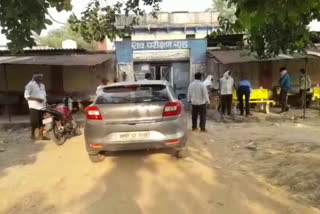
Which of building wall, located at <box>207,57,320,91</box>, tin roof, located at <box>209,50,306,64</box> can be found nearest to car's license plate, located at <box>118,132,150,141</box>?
tin roof, located at <box>209,50,306,64</box>

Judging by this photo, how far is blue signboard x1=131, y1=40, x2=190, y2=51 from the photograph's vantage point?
749 inches

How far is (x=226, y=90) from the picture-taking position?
14.6 meters

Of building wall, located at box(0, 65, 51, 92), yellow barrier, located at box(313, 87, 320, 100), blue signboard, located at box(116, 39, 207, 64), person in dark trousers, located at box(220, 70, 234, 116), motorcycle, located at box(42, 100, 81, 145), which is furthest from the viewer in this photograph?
building wall, located at box(0, 65, 51, 92)

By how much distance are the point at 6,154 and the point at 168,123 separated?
4.31 meters

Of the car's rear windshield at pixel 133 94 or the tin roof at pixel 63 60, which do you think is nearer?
the car's rear windshield at pixel 133 94

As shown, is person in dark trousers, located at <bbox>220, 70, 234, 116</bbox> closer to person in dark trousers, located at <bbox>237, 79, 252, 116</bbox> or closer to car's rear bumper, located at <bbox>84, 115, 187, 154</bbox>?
person in dark trousers, located at <bbox>237, 79, 252, 116</bbox>

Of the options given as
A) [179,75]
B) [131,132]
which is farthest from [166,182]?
[179,75]

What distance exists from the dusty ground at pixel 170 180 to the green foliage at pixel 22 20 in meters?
2.40

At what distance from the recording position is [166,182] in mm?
6223

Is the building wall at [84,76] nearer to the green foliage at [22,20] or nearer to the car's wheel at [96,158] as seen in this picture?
the car's wheel at [96,158]

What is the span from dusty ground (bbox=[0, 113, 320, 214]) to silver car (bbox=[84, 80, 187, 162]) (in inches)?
17.2

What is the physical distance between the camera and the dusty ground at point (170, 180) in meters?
5.22

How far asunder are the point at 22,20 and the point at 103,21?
7503 mm

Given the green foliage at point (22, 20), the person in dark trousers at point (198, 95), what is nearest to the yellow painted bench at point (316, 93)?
the person in dark trousers at point (198, 95)
